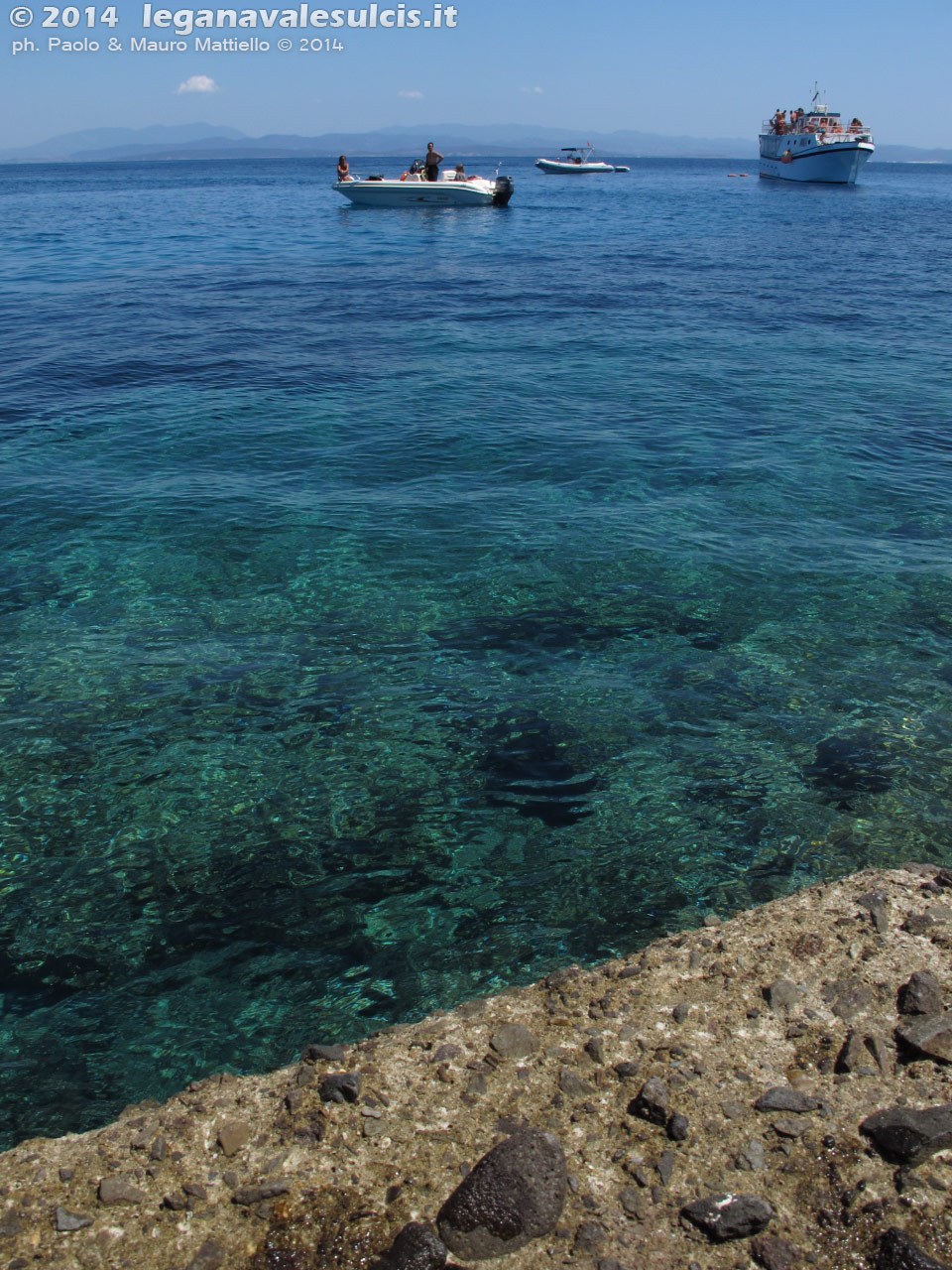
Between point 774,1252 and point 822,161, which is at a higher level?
point 822,161

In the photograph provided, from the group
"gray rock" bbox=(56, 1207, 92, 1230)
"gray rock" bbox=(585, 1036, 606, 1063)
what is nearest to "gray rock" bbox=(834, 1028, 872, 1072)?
"gray rock" bbox=(585, 1036, 606, 1063)

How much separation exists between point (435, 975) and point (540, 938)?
76cm

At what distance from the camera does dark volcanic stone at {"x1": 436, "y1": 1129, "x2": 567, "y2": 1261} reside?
→ 348cm

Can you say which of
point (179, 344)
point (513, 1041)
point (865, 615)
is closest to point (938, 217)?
point (179, 344)

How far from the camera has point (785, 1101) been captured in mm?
4004

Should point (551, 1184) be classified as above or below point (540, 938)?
above

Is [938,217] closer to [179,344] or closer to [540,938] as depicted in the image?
[179,344]

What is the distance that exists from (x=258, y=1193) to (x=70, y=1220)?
0.80 meters

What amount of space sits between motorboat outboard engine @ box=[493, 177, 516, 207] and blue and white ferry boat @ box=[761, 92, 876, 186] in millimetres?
47842

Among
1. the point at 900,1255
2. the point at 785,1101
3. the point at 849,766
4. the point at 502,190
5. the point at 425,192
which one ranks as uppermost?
the point at 502,190

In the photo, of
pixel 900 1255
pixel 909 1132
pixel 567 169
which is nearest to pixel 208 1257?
pixel 900 1255

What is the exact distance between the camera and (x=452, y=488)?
13664mm

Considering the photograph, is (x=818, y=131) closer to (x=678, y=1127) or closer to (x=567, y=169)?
(x=567, y=169)

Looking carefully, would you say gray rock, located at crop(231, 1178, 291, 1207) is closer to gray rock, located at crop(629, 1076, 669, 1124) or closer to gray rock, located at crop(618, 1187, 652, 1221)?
gray rock, located at crop(618, 1187, 652, 1221)
